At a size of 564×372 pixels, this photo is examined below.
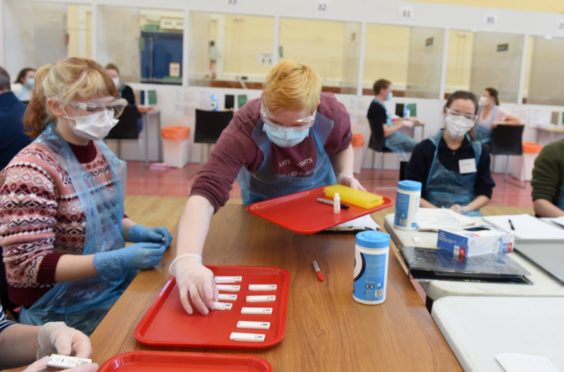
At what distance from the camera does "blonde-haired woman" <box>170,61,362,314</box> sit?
1124 mm

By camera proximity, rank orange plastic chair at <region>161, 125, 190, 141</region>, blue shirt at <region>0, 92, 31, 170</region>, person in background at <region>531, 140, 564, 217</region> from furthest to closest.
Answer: orange plastic chair at <region>161, 125, 190, 141</region>, blue shirt at <region>0, 92, 31, 170</region>, person in background at <region>531, 140, 564, 217</region>

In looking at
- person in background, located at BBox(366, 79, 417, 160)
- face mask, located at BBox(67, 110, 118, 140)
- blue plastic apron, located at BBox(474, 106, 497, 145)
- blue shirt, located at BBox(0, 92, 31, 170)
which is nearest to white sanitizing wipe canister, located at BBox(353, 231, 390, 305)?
face mask, located at BBox(67, 110, 118, 140)

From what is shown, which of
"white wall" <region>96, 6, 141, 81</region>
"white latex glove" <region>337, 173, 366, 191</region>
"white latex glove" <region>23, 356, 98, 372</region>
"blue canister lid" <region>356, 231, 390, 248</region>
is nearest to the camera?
"white latex glove" <region>23, 356, 98, 372</region>

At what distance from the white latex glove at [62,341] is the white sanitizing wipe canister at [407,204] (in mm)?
947

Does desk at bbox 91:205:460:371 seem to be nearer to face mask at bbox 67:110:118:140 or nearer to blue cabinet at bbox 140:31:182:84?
face mask at bbox 67:110:118:140

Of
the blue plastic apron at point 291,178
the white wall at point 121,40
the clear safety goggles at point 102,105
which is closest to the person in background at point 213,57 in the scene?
the white wall at point 121,40

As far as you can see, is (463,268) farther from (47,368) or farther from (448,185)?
(448,185)

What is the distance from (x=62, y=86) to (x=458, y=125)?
1.85 meters

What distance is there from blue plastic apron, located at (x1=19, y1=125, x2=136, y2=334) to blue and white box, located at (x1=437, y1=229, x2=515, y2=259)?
3.06 feet

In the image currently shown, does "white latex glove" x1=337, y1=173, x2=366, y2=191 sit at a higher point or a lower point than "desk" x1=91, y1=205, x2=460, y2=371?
higher

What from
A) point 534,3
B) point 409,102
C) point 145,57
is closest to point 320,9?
point 409,102

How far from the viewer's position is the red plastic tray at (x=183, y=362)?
0.80 metres

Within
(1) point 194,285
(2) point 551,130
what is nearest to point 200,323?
(1) point 194,285

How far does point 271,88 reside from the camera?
4.50 feet
